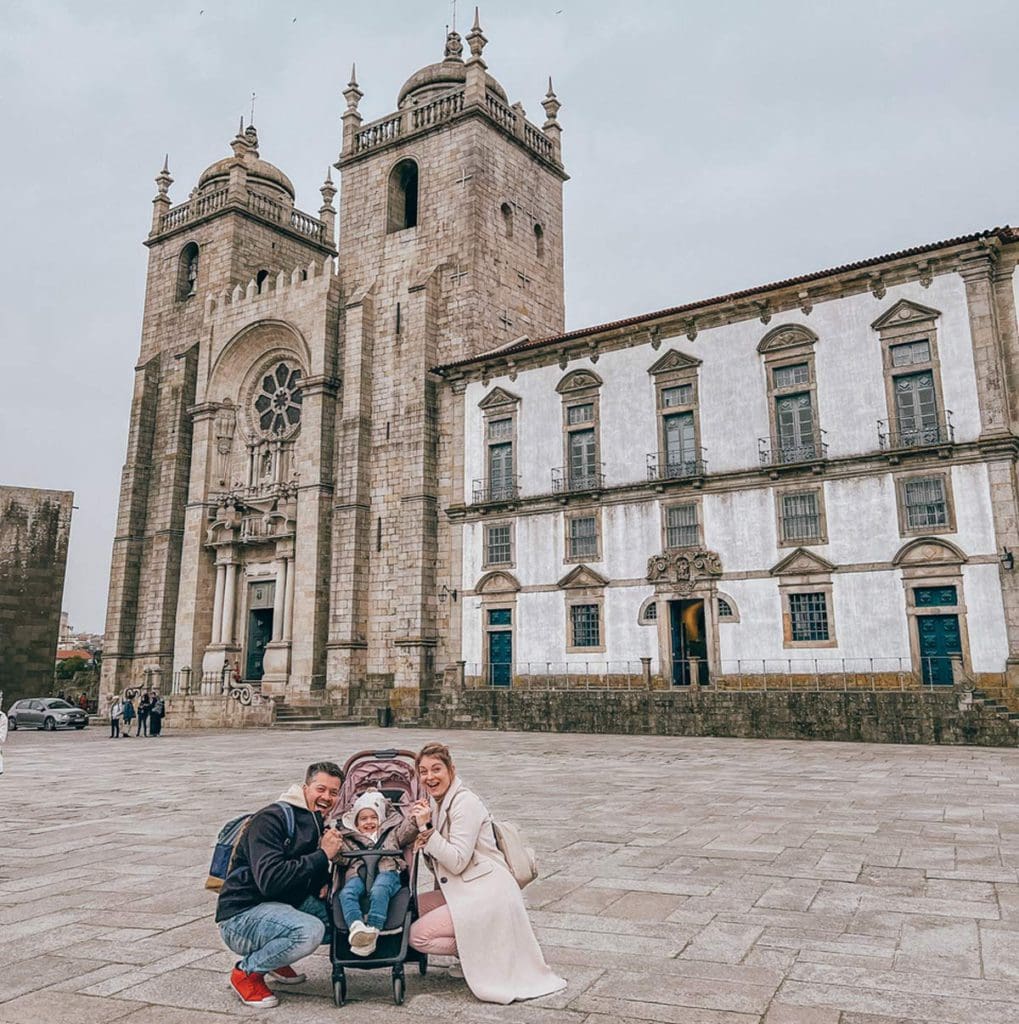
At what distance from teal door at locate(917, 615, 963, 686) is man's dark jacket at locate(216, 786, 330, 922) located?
66.1 ft

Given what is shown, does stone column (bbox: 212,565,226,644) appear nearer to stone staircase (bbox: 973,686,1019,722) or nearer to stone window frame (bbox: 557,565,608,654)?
stone window frame (bbox: 557,565,608,654)

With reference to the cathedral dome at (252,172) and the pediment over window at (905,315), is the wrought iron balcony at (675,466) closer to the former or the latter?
the pediment over window at (905,315)

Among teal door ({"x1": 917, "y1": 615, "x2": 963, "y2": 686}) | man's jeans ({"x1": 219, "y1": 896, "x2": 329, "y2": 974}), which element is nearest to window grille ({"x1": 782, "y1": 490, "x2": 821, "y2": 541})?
teal door ({"x1": 917, "y1": 615, "x2": 963, "y2": 686})

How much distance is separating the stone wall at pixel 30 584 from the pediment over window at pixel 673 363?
3027cm

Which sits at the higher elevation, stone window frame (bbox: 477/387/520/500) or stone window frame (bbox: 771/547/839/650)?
stone window frame (bbox: 477/387/520/500)

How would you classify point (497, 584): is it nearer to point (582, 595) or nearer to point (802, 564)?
point (582, 595)

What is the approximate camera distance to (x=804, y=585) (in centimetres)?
2319

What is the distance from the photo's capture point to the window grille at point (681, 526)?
25312mm

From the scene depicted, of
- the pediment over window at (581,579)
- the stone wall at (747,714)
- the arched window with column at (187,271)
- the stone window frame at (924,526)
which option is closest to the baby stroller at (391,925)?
the stone wall at (747,714)

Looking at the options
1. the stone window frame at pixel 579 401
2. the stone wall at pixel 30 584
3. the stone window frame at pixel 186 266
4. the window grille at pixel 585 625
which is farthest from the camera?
the stone window frame at pixel 186 266

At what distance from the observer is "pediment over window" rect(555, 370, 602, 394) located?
27906 mm

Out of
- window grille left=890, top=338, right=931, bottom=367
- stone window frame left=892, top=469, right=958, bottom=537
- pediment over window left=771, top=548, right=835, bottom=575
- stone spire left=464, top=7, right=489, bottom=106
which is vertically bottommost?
pediment over window left=771, top=548, right=835, bottom=575

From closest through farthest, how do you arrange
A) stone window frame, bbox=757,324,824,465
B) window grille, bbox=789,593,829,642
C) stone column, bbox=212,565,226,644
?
window grille, bbox=789,593,829,642 < stone window frame, bbox=757,324,824,465 < stone column, bbox=212,565,226,644

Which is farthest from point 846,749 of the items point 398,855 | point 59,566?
point 59,566
